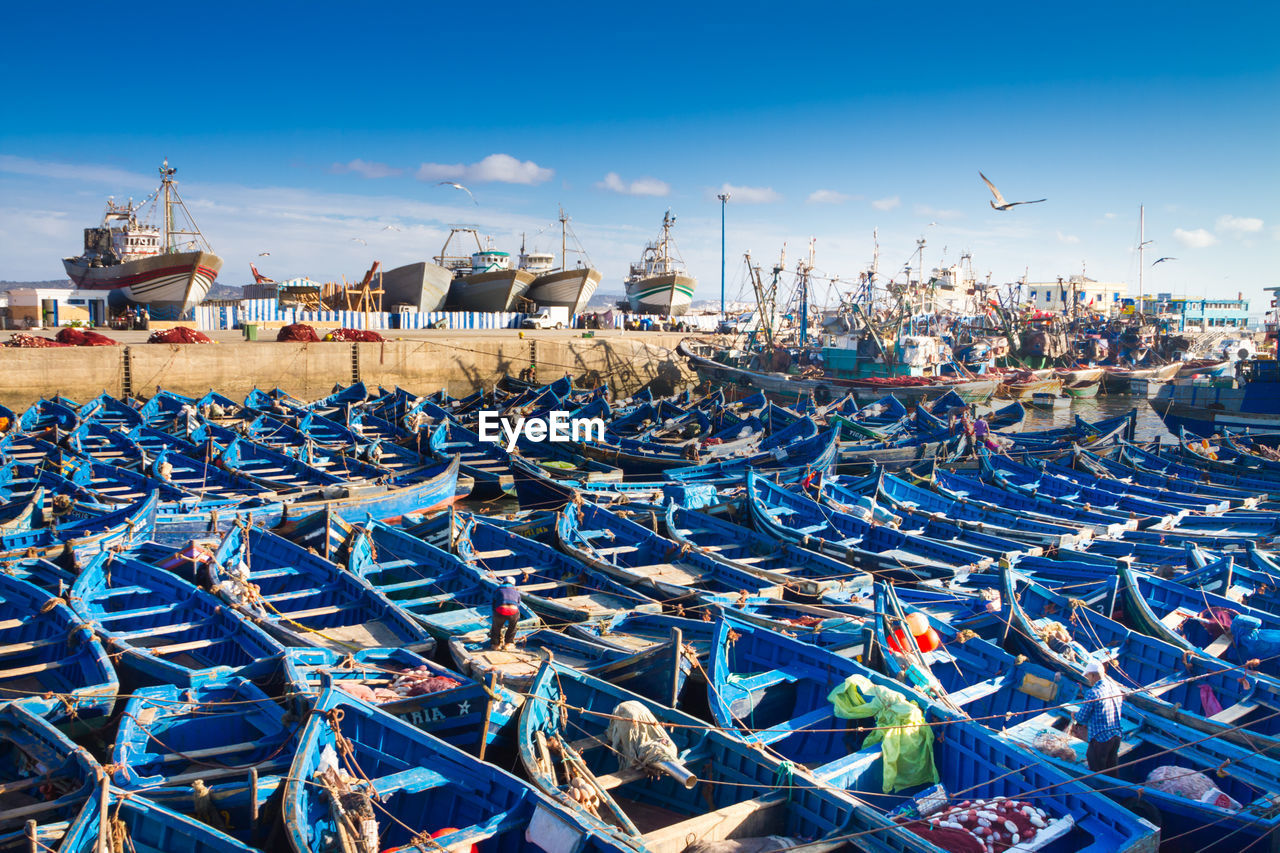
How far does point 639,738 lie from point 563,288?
59.0 m

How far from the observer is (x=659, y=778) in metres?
8.83

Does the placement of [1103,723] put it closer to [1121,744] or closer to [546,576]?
[1121,744]

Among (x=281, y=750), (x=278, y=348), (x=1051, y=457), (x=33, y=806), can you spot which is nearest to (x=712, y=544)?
(x=281, y=750)

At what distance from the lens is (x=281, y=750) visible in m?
8.69

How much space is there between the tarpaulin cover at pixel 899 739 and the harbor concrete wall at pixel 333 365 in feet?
119

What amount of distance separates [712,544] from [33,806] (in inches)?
464

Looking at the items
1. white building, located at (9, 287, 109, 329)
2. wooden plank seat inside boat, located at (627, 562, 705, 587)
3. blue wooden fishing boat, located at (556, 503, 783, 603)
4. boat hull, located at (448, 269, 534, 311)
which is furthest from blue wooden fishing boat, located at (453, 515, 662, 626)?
boat hull, located at (448, 269, 534, 311)

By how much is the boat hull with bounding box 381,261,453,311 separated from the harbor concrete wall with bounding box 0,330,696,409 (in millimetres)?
9661

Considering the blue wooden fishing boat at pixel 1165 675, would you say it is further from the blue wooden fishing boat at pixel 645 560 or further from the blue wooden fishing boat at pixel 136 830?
→ the blue wooden fishing boat at pixel 136 830

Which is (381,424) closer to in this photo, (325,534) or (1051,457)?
(325,534)

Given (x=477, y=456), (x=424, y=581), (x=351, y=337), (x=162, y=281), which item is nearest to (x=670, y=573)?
(x=424, y=581)

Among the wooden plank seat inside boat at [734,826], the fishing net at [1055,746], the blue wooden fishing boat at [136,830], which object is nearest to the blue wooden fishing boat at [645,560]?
the fishing net at [1055,746]

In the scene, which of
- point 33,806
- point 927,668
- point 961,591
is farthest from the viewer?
point 961,591

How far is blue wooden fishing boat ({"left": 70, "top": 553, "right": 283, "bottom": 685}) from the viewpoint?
10.7m
